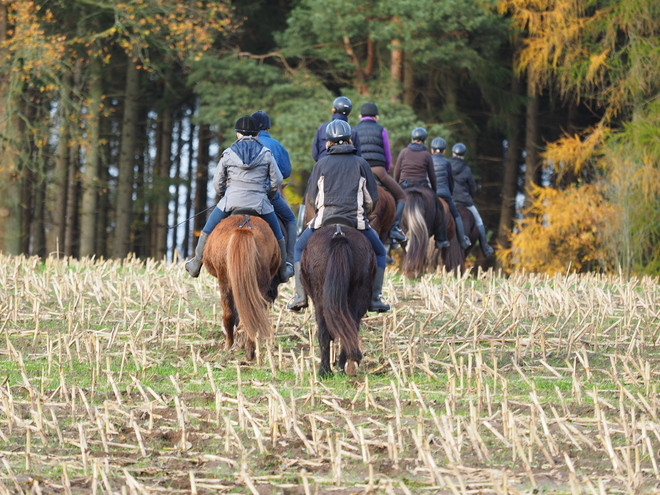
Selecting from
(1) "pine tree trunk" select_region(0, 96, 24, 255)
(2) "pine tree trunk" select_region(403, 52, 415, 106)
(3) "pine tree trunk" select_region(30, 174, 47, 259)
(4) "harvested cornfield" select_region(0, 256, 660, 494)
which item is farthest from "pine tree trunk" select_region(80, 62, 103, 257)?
(4) "harvested cornfield" select_region(0, 256, 660, 494)

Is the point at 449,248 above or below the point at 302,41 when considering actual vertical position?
below

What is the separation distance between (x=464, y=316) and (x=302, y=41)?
659 inches

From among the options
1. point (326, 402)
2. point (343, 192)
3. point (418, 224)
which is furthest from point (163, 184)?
point (326, 402)

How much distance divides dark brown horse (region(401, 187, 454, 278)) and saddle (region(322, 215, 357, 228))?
6344 mm

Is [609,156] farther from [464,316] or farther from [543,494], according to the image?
[543,494]

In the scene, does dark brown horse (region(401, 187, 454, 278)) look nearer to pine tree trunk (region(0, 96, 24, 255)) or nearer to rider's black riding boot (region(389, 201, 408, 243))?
rider's black riding boot (region(389, 201, 408, 243))

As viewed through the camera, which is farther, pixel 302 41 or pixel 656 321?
pixel 302 41

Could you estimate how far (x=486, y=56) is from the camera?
2659 centimetres

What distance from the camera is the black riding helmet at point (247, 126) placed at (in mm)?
9422

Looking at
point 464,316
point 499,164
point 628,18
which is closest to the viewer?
point 464,316

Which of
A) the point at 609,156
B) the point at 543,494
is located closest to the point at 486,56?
the point at 609,156

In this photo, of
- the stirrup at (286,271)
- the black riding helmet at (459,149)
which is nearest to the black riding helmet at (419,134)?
the black riding helmet at (459,149)

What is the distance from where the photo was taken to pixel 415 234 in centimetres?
1503

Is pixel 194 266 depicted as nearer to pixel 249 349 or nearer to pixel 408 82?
pixel 249 349
